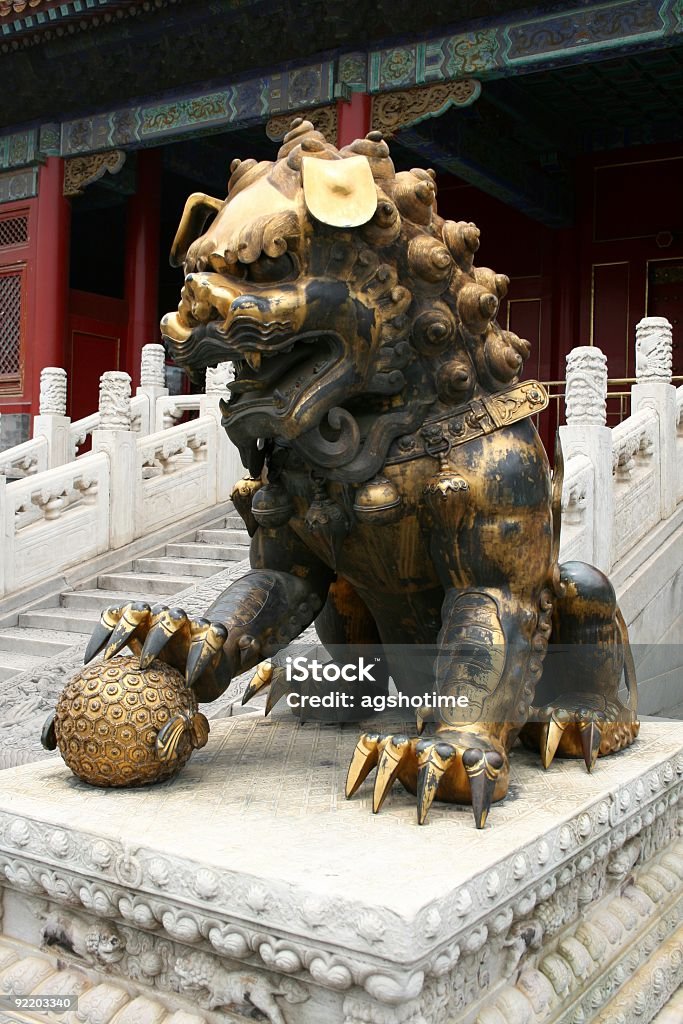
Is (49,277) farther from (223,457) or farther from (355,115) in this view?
(223,457)

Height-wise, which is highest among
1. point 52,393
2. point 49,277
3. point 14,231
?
point 14,231

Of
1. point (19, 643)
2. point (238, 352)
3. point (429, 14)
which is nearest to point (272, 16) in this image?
point (429, 14)

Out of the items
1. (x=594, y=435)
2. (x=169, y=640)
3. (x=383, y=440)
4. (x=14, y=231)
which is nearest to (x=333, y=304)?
(x=383, y=440)

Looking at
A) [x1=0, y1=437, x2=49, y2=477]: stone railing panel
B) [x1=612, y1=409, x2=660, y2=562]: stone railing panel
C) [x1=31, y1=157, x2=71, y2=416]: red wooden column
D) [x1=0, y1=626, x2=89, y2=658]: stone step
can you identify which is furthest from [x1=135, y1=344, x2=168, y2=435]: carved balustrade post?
[x1=612, y1=409, x2=660, y2=562]: stone railing panel

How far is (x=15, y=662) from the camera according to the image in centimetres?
573

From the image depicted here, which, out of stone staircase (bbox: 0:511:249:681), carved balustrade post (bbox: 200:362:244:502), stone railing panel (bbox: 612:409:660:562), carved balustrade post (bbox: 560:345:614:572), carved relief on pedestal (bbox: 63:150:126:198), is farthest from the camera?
carved relief on pedestal (bbox: 63:150:126:198)

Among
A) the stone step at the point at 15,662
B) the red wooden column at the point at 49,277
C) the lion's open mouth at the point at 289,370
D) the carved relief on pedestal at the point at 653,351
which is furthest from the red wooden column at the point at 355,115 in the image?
the lion's open mouth at the point at 289,370

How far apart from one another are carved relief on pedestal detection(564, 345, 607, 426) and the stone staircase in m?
2.62

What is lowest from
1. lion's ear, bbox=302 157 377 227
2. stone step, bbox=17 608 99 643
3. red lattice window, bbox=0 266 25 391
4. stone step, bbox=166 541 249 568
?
stone step, bbox=17 608 99 643

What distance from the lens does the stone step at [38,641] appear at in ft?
19.1

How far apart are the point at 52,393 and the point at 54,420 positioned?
12.8 inches

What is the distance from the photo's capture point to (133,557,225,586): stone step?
662 centimetres

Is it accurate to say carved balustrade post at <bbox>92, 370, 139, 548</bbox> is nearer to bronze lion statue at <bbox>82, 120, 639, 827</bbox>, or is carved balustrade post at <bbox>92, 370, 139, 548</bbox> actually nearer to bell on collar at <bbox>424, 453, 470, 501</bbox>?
bronze lion statue at <bbox>82, 120, 639, 827</bbox>

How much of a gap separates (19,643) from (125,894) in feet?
15.8
